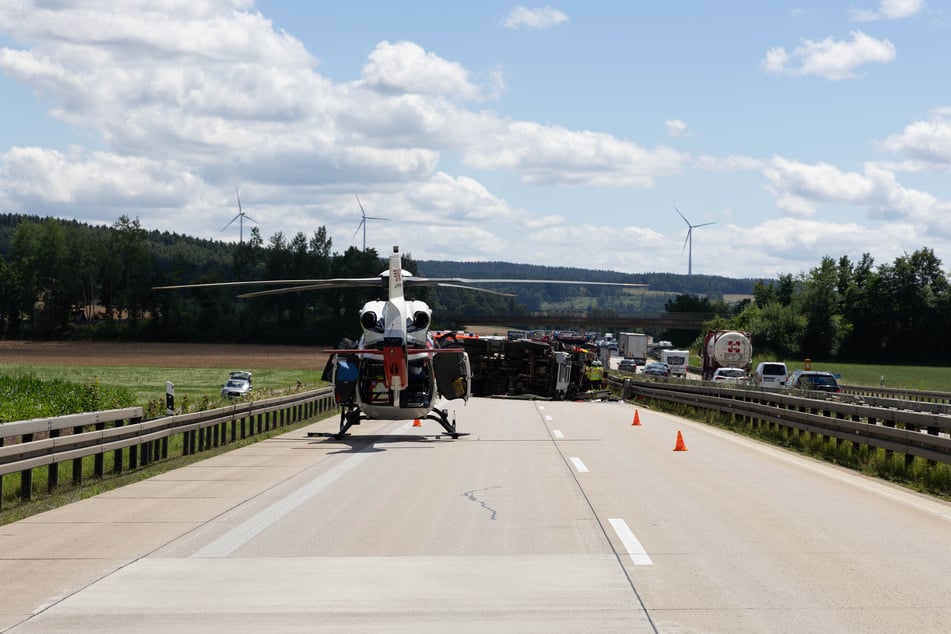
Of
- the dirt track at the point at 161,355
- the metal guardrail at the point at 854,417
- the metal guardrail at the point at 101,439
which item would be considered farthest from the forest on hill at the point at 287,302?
the metal guardrail at the point at 101,439

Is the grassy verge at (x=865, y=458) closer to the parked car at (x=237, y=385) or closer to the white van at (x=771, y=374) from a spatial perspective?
the white van at (x=771, y=374)

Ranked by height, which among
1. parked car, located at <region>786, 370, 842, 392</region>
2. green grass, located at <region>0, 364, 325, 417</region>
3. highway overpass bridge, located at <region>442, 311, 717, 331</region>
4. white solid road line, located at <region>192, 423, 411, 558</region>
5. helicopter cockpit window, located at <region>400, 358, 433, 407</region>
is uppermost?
highway overpass bridge, located at <region>442, 311, 717, 331</region>

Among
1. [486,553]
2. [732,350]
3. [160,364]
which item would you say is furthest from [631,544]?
[160,364]

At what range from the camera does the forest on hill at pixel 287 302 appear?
362ft

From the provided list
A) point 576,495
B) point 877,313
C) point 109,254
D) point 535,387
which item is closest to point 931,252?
point 877,313

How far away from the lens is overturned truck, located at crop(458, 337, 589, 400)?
47750mm

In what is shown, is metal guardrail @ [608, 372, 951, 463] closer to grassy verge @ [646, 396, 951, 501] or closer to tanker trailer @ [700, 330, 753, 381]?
grassy verge @ [646, 396, 951, 501]

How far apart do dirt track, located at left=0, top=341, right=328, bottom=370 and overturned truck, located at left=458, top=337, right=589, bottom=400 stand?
123 ft

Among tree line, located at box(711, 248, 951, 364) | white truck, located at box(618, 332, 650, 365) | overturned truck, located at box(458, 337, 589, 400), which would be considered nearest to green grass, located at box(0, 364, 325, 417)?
overturned truck, located at box(458, 337, 589, 400)

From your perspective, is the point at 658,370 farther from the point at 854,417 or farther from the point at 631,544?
the point at 631,544

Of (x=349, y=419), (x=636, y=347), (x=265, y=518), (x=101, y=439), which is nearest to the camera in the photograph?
(x=265, y=518)

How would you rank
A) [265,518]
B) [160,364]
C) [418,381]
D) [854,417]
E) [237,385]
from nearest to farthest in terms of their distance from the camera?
1. [265,518]
2. [854,417]
3. [418,381]
4. [237,385]
5. [160,364]

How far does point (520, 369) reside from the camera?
48188 mm

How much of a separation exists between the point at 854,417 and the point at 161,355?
8767cm
